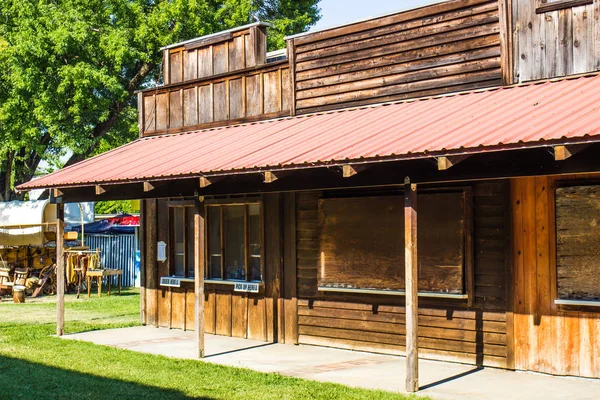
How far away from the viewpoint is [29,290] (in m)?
23.7

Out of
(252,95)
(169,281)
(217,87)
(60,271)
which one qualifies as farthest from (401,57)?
(60,271)

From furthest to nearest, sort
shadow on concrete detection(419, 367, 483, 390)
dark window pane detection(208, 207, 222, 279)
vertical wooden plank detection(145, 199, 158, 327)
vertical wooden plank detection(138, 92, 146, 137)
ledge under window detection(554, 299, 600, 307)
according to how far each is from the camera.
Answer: vertical wooden plank detection(138, 92, 146, 137)
vertical wooden plank detection(145, 199, 158, 327)
dark window pane detection(208, 207, 222, 279)
ledge under window detection(554, 299, 600, 307)
shadow on concrete detection(419, 367, 483, 390)

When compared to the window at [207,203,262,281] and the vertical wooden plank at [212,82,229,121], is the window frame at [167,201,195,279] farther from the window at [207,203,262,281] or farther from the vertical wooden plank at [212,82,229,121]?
the vertical wooden plank at [212,82,229,121]

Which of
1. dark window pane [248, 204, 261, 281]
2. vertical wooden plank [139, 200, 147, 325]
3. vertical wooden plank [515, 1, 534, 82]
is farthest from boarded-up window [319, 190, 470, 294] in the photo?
vertical wooden plank [139, 200, 147, 325]

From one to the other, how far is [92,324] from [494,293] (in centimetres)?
846

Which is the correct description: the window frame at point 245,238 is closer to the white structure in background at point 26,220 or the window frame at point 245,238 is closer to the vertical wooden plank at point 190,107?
the vertical wooden plank at point 190,107

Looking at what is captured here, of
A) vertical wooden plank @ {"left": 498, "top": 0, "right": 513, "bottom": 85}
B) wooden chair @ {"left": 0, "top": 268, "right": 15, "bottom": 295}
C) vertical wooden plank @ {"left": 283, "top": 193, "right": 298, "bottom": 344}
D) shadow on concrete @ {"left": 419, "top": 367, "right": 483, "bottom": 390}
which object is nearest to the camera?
shadow on concrete @ {"left": 419, "top": 367, "right": 483, "bottom": 390}

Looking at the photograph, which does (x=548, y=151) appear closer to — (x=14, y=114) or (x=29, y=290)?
(x=29, y=290)

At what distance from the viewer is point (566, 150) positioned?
796 centimetres

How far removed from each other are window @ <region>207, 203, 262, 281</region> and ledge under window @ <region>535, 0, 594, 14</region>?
5.57m

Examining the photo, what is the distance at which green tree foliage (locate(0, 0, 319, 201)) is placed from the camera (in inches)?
1066

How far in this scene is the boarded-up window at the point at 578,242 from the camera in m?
9.80

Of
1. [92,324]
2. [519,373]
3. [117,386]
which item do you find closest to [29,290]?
[92,324]

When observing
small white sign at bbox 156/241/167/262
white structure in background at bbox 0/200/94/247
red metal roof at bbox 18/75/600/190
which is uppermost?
red metal roof at bbox 18/75/600/190
